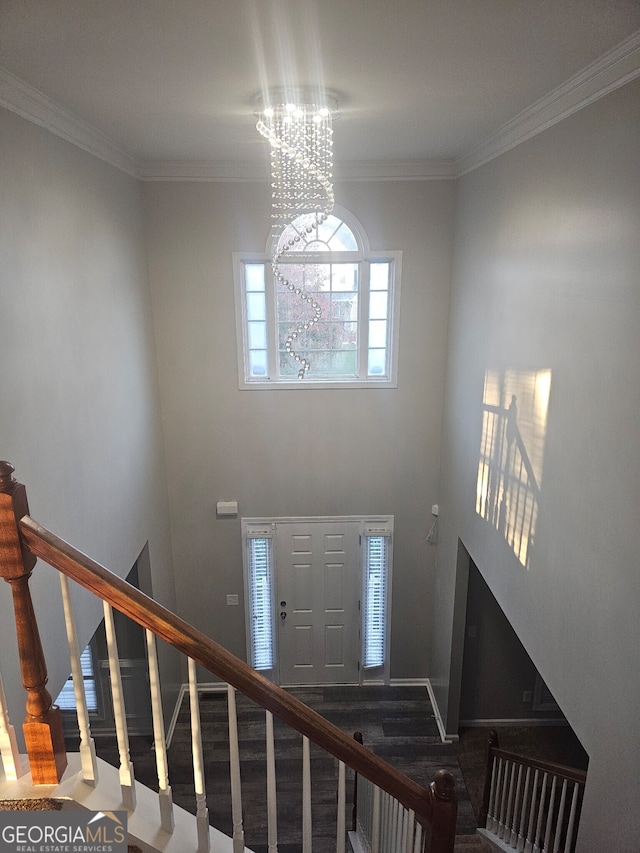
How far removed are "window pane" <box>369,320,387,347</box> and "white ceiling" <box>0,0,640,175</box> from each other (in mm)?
2116

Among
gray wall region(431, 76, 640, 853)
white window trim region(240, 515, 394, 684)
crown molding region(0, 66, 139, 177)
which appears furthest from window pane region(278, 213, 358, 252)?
white window trim region(240, 515, 394, 684)

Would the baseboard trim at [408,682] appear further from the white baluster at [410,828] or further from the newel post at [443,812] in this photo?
the newel post at [443,812]

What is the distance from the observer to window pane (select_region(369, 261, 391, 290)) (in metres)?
5.84

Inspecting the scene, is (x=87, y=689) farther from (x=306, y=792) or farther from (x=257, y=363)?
(x=306, y=792)

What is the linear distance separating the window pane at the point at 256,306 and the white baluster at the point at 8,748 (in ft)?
14.9

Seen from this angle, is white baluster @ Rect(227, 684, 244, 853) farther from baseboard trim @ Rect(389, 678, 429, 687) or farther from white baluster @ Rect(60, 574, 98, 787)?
baseboard trim @ Rect(389, 678, 429, 687)

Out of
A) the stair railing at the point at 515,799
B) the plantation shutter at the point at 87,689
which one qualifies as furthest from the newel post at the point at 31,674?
the plantation shutter at the point at 87,689

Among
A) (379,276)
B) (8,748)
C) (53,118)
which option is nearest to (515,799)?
(8,748)

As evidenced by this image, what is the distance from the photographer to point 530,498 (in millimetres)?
3734

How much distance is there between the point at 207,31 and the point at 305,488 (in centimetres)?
452

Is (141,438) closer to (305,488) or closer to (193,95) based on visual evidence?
(305,488)

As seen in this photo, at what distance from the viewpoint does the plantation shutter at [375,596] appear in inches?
256

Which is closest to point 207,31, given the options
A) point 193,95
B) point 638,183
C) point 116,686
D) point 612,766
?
point 193,95

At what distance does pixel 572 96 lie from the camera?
122 inches
